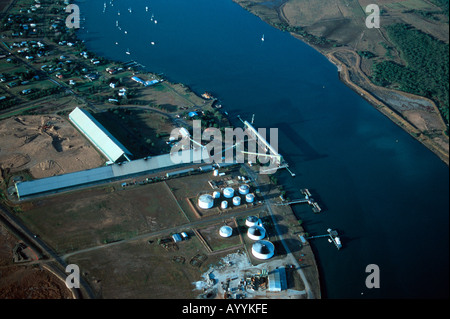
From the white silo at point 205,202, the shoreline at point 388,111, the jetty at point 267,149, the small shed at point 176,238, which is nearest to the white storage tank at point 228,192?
the white silo at point 205,202

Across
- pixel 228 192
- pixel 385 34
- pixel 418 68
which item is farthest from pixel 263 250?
pixel 385 34

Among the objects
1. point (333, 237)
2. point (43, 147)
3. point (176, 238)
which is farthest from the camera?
point (43, 147)

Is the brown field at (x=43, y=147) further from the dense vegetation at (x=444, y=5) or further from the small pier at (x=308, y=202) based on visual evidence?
the dense vegetation at (x=444, y=5)

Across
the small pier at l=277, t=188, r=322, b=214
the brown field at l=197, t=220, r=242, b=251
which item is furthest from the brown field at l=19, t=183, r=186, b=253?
the small pier at l=277, t=188, r=322, b=214

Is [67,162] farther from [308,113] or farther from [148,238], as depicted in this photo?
[308,113]

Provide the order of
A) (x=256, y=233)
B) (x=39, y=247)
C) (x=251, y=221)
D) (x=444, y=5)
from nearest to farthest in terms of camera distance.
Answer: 1. (x=39, y=247)
2. (x=444, y=5)
3. (x=256, y=233)
4. (x=251, y=221)

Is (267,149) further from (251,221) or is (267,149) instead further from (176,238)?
(176,238)

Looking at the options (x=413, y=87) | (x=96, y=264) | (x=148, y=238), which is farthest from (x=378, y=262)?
(x=413, y=87)
